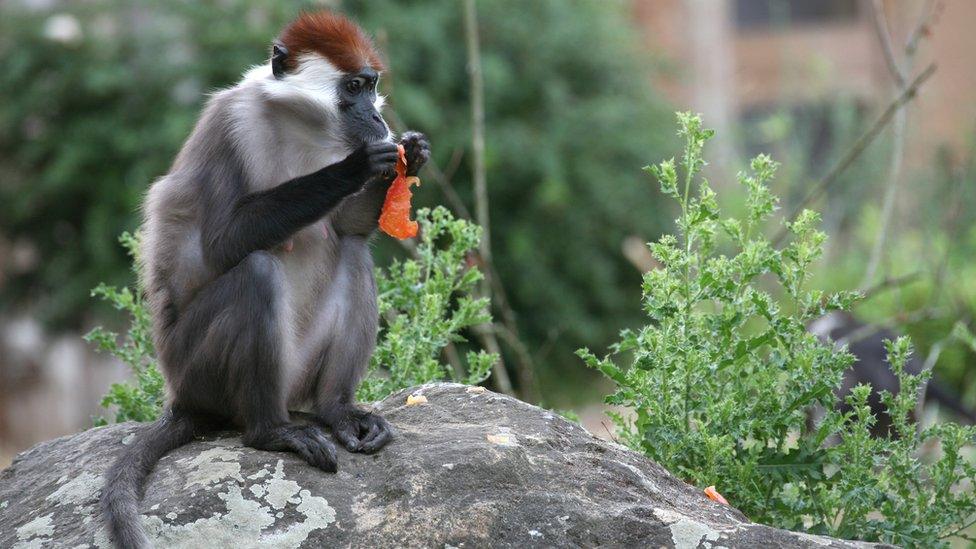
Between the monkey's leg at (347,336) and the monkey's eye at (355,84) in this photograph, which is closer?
the monkey's leg at (347,336)

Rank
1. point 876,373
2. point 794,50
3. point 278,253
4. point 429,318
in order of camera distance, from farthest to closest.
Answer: point 794,50 → point 876,373 → point 429,318 → point 278,253

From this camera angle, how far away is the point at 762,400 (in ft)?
14.9

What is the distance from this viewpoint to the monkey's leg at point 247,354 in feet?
14.1

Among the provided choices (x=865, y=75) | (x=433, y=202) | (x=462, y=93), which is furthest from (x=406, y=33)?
(x=865, y=75)

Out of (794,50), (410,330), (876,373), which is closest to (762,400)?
(410,330)

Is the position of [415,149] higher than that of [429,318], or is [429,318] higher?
[415,149]

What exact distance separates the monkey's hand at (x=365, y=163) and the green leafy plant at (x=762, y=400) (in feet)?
3.11

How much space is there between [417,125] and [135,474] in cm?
682

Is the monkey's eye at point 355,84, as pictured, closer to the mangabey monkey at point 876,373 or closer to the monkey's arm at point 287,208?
the monkey's arm at point 287,208

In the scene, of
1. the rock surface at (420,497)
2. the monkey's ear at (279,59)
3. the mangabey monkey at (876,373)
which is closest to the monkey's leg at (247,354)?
the rock surface at (420,497)

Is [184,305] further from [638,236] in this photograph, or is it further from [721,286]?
[638,236]

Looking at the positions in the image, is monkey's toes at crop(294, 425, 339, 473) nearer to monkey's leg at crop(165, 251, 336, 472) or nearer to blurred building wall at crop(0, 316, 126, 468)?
monkey's leg at crop(165, 251, 336, 472)

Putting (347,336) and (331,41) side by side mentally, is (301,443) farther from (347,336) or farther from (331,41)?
(331,41)

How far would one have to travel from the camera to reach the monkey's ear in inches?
193
